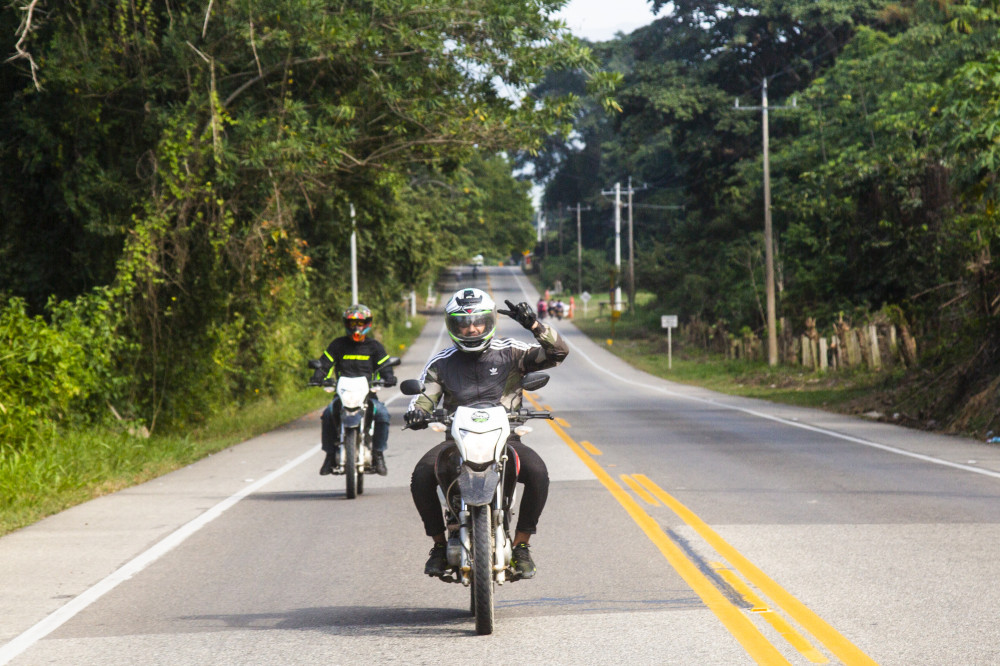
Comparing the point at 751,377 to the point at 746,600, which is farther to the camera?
the point at 751,377

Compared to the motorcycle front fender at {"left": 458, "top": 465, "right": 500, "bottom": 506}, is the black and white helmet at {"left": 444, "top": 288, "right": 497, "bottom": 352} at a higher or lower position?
higher

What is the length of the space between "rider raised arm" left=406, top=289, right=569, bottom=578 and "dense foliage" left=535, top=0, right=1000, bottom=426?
12.0m

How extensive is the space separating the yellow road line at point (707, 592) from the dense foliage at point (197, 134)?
868 centimetres

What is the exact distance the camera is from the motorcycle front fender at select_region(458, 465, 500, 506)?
20.4ft

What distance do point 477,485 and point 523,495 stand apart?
61cm

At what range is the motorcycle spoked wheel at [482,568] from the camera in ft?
20.3

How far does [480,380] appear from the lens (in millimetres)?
6734

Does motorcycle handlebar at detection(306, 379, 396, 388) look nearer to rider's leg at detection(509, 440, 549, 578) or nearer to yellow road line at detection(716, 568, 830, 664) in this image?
yellow road line at detection(716, 568, 830, 664)

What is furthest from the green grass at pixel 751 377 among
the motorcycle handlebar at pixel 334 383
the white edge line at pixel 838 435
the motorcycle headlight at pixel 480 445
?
the motorcycle headlight at pixel 480 445

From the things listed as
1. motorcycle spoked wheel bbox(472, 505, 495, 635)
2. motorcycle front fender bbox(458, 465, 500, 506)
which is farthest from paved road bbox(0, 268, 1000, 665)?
motorcycle front fender bbox(458, 465, 500, 506)

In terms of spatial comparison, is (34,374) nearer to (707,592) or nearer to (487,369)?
(487,369)

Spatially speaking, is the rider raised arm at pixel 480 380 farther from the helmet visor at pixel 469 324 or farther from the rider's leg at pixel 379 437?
the rider's leg at pixel 379 437

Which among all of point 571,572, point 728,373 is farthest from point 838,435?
point 728,373

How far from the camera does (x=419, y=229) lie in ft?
139
